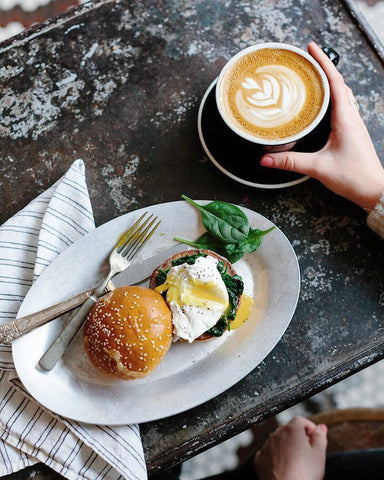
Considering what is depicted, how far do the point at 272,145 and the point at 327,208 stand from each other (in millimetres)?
201

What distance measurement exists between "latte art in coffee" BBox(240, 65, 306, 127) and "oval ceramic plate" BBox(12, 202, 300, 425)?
180 mm

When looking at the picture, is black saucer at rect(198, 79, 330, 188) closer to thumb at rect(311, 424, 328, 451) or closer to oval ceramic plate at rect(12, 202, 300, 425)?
oval ceramic plate at rect(12, 202, 300, 425)

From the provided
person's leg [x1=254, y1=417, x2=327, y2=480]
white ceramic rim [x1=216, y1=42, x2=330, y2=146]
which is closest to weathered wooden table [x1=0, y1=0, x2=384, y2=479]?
white ceramic rim [x1=216, y1=42, x2=330, y2=146]

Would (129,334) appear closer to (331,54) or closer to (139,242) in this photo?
(139,242)

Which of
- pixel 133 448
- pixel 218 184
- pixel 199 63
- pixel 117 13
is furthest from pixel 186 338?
pixel 117 13

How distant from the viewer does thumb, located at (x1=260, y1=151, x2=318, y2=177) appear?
→ 998 mm

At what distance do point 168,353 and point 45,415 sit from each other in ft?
0.83

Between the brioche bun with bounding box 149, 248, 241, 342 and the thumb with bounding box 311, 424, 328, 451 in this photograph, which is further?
the thumb with bounding box 311, 424, 328, 451

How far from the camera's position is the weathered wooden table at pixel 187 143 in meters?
1.02

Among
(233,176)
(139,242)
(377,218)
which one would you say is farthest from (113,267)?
(377,218)

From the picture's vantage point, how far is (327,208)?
1.09 meters

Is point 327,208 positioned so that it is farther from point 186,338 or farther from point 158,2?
point 158,2

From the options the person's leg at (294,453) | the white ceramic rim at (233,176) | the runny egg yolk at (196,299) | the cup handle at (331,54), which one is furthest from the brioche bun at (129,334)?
the person's leg at (294,453)

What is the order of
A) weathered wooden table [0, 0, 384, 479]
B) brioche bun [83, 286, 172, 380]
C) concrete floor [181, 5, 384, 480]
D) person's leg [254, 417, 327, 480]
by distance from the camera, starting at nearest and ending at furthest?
brioche bun [83, 286, 172, 380], weathered wooden table [0, 0, 384, 479], person's leg [254, 417, 327, 480], concrete floor [181, 5, 384, 480]
